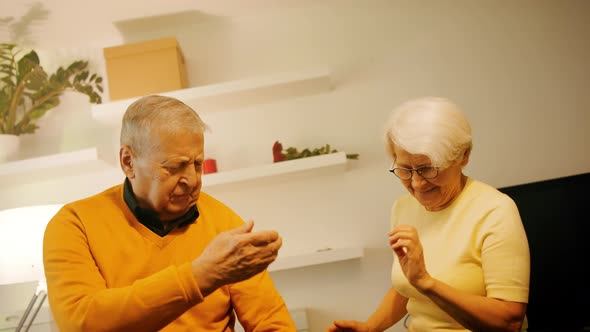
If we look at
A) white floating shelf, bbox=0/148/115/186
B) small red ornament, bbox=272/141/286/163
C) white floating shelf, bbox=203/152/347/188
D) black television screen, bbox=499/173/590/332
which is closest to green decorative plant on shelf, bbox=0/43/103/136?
white floating shelf, bbox=0/148/115/186

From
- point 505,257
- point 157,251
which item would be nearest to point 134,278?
point 157,251

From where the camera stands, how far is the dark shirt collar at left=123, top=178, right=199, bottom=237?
146 centimetres

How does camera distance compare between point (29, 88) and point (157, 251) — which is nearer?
point (157, 251)

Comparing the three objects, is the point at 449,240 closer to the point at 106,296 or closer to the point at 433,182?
the point at 433,182

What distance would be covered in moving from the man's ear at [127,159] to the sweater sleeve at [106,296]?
242 millimetres

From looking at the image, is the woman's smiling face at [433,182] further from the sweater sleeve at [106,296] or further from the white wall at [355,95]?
the white wall at [355,95]

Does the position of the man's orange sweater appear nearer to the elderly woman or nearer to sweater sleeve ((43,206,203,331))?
sweater sleeve ((43,206,203,331))

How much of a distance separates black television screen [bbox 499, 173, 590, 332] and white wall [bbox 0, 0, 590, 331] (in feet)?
1.00

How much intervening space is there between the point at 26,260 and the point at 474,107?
85.7 inches

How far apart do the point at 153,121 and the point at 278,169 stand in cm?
113

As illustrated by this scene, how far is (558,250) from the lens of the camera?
2.32 metres

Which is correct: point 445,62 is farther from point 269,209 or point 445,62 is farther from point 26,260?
point 26,260

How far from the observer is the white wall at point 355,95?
2.67 metres

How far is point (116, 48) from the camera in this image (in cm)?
249
